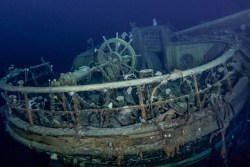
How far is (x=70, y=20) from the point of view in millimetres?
29500

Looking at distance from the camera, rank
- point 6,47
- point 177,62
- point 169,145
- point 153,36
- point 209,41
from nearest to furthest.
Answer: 1. point 169,145
2. point 209,41
3. point 177,62
4. point 153,36
5. point 6,47

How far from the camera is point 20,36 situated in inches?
923

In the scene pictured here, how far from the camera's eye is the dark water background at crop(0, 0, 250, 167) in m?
22.9

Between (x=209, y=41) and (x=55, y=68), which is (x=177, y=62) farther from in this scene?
(x=55, y=68)

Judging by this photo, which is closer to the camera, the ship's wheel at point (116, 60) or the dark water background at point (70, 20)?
the ship's wheel at point (116, 60)

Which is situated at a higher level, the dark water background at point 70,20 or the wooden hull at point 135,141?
the dark water background at point 70,20

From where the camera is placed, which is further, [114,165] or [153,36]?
[153,36]

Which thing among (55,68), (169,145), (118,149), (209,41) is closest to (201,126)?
(169,145)

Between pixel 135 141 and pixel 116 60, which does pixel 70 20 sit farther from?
pixel 135 141

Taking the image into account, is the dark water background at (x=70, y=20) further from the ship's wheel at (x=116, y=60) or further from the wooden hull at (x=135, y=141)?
the wooden hull at (x=135, y=141)

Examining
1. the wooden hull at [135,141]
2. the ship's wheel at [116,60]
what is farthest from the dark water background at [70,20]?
the wooden hull at [135,141]

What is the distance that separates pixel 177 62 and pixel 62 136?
7.27 meters

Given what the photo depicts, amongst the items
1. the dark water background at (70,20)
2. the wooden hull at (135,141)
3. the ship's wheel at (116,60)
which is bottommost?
the wooden hull at (135,141)

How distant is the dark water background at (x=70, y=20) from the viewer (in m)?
22.9
